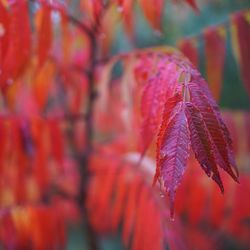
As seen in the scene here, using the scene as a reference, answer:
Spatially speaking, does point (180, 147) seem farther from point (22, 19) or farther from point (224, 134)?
point (22, 19)

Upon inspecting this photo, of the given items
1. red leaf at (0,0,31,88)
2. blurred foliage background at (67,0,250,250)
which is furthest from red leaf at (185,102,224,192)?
blurred foliage background at (67,0,250,250)

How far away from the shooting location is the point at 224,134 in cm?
56

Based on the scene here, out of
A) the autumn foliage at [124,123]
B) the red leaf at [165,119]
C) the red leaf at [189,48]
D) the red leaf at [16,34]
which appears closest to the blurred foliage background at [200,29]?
the autumn foliage at [124,123]

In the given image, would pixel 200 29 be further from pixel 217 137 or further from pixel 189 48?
pixel 217 137

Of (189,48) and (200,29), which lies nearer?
(189,48)

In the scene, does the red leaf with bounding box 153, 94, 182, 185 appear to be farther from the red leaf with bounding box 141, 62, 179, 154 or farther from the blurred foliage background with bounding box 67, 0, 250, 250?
the blurred foliage background with bounding box 67, 0, 250, 250

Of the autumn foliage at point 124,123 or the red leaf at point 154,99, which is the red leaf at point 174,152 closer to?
the autumn foliage at point 124,123

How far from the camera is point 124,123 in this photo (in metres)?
1.35

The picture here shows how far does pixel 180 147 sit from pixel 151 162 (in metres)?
0.74

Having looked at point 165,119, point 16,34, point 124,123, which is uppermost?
point 16,34

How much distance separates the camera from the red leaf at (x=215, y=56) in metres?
0.97

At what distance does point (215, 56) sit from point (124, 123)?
455 mm

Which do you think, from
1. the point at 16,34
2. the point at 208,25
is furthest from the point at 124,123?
the point at 208,25

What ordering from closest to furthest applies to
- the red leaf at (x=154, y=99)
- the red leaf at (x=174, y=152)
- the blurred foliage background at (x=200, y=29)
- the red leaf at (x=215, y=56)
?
the red leaf at (x=174, y=152) < the red leaf at (x=154, y=99) < the red leaf at (x=215, y=56) < the blurred foliage background at (x=200, y=29)
